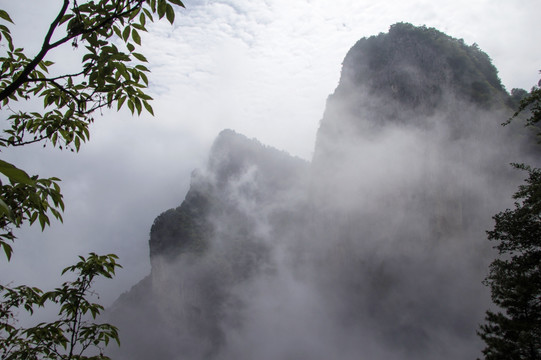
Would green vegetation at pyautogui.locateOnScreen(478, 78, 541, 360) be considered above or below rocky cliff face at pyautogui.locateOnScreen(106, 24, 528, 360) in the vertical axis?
below

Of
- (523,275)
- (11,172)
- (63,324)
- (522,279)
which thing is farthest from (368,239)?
(11,172)

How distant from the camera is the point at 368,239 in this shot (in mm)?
56125

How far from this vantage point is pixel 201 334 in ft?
232

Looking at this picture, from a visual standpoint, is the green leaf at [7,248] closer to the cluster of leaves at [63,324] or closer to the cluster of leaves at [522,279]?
the cluster of leaves at [63,324]

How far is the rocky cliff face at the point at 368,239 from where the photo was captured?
46656mm

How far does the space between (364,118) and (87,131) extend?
63.4 meters

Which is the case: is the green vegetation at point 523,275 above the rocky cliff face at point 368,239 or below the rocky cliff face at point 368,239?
below

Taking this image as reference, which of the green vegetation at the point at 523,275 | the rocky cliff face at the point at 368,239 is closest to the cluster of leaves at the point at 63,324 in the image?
the green vegetation at the point at 523,275

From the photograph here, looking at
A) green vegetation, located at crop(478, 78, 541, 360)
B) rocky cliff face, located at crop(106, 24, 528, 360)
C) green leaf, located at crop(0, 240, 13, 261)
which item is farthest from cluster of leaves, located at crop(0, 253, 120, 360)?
rocky cliff face, located at crop(106, 24, 528, 360)

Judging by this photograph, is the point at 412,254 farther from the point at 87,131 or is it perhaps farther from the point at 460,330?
the point at 87,131

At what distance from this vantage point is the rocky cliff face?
153 feet

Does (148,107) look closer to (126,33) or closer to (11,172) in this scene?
(126,33)

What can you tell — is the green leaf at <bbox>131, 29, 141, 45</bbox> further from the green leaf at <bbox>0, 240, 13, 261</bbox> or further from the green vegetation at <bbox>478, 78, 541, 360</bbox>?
the green vegetation at <bbox>478, 78, 541, 360</bbox>

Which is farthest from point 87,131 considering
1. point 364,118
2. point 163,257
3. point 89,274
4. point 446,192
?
point 163,257
